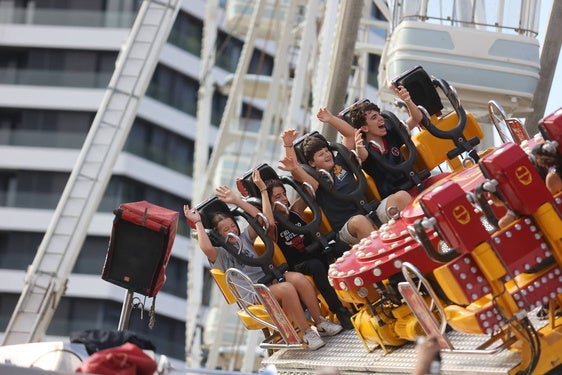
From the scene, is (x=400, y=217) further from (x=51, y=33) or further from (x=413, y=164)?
(x=51, y=33)

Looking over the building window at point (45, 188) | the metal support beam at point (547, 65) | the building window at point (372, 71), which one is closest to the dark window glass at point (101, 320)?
the building window at point (45, 188)

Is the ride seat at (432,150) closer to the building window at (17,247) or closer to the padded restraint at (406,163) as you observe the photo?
the padded restraint at (406,163)

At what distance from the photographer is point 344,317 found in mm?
11578

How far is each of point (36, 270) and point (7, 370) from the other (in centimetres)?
1194

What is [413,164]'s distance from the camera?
1186 cm

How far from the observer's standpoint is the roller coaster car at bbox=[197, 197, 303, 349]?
1125cm

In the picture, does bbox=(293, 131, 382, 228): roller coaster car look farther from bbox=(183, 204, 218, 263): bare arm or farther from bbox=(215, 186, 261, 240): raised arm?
bbox=(183, 204, 218, 263): bare arm

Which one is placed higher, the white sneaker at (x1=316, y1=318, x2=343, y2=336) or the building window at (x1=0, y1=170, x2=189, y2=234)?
the white sneaker at (x1=316, y1=318, x2=343, y2=336)

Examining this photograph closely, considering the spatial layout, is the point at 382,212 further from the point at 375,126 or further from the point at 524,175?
the point at 524,175

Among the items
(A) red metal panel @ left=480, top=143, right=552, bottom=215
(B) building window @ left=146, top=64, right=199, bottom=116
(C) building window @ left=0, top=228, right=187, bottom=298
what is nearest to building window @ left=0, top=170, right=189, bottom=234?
(C) building window @ left=0, top=228, right=187, bottom=298

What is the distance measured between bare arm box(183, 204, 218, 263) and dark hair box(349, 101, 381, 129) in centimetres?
140

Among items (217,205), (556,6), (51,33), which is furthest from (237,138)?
(51,33)

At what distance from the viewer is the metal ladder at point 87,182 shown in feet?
62.3

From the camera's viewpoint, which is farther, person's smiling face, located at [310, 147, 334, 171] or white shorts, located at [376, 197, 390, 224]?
person's smiling face, located at [310, 147, 334, 171]
